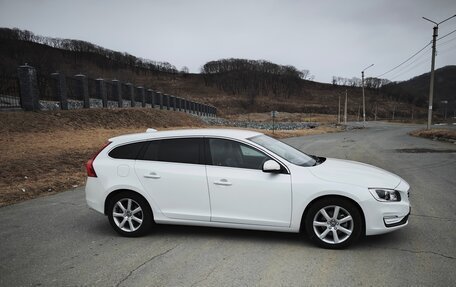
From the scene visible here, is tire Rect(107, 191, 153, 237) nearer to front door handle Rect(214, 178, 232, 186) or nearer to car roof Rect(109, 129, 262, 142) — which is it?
car roof Rect(109, 129, 262, 142)

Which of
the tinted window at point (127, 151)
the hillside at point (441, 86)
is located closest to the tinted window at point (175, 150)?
the tinted window at point (127, 151)

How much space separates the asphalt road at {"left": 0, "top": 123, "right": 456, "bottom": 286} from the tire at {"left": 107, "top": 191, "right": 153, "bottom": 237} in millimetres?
151

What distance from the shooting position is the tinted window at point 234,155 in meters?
5.11

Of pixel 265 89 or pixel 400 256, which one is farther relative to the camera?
pixel 265 89

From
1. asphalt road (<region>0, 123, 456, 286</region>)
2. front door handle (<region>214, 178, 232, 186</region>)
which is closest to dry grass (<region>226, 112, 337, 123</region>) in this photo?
asphalt road (<region>0, 123, 456, 286</region>)

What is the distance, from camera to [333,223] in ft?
15.6

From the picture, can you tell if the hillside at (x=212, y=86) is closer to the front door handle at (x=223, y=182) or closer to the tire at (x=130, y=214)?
the tire at (x=130, y=214)

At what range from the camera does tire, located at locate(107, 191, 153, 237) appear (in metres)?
5.43

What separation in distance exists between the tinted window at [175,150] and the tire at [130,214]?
0.66 m

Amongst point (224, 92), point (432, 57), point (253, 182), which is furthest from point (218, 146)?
point (224, 92)

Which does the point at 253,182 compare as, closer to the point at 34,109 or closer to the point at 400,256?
the point at 400,256

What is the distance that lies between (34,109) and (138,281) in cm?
2014

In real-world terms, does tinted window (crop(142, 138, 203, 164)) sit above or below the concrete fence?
below

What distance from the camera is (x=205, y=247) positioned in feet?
16.3
